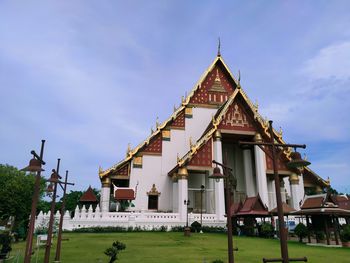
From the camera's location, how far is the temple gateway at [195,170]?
23297 mm

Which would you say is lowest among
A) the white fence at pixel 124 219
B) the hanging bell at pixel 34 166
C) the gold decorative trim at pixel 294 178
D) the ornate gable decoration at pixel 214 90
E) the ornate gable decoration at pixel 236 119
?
the white fence at pixel 124 219

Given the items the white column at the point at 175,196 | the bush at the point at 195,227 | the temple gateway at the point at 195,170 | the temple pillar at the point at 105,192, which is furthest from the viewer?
the white column at the point at 175,196

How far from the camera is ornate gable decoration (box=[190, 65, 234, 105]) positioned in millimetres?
30297

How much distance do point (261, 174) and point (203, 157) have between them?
5.41 m

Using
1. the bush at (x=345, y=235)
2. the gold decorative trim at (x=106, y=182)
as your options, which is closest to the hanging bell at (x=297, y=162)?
the bush at (x=345, y=235)

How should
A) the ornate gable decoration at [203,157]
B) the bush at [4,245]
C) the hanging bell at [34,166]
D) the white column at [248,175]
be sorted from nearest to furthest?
the hanging bell at [34,166]
the bush at [4,245]
the ornate gable decoration at [203,157]
the white column at [248,175]

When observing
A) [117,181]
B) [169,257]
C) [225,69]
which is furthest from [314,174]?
[169,257]

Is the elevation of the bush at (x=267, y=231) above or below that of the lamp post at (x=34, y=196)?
below

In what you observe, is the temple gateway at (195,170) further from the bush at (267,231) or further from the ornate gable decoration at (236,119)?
the bush at (267,231)

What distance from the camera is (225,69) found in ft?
104

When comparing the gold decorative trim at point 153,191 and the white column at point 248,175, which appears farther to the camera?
the white column at point 248,175

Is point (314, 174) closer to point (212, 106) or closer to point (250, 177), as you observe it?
point (250, 177)

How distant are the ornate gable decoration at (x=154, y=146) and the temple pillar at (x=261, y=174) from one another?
8.57 metres

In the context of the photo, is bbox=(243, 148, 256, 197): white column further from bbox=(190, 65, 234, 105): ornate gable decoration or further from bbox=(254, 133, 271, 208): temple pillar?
bbox=(190, 65, 234, 105): ornate gable decoration
